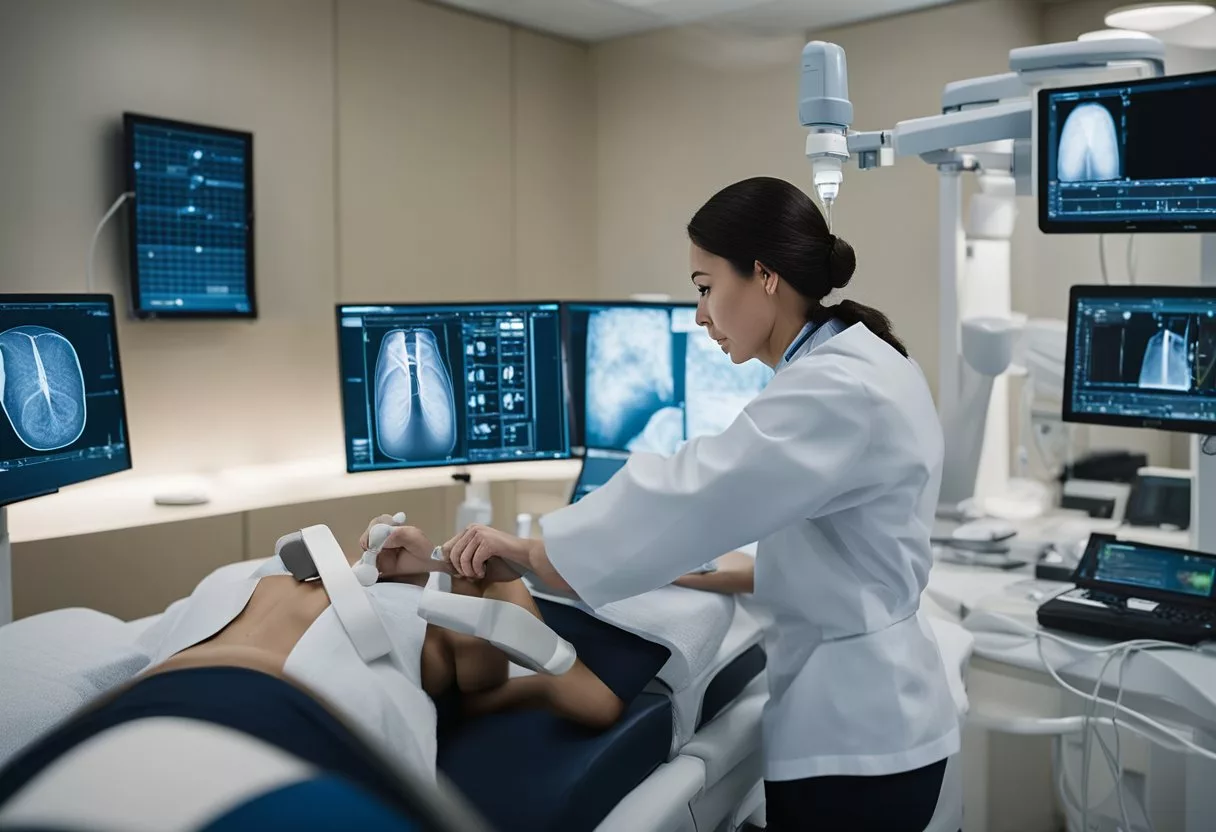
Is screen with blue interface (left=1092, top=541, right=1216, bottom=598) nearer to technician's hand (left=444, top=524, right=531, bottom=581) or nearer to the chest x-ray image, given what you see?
the chest x-ray image

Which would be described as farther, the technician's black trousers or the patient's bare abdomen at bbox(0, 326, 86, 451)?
the patient's bare abdomen at bbox(0, 326, 86, 451)

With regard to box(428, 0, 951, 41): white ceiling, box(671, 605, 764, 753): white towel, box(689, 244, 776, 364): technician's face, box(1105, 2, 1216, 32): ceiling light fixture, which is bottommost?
box(671, 605, 764, 753): white towel

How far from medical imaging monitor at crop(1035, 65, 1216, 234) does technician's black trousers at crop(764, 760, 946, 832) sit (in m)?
1.00

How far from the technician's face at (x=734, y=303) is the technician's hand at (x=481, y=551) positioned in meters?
0.40

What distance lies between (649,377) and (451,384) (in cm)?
46

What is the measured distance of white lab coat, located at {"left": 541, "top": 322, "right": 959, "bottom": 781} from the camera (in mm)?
1189

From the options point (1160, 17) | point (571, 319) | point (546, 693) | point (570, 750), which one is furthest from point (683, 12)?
point (570, 750)

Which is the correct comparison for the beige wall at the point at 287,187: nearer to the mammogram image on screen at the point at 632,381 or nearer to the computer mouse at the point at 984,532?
the mammogram image on screen at the point at 632,381

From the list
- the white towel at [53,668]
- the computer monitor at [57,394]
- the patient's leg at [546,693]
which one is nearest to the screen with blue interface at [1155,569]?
the patient's leg at [546,693]

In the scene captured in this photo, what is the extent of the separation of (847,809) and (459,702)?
533 millimetres

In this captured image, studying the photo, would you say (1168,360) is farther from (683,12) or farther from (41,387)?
(683,12)

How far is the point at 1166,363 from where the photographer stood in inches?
70.4

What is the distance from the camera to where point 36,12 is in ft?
8.41

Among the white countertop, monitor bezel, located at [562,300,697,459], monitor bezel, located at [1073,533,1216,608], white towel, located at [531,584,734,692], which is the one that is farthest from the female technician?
the white countertop
